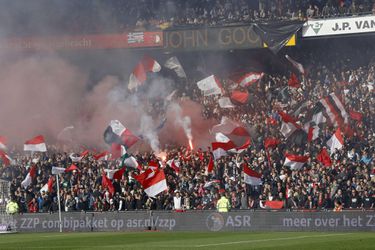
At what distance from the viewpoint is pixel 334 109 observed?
42.2 m

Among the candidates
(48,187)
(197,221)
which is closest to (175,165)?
(197,221)

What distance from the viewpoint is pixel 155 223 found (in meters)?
38.6

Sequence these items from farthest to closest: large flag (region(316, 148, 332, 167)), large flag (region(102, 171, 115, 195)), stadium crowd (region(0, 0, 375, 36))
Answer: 1. stadium crowd (region(0, 0, 375, 36))
2. large flag (region(102, 171, 115, 195))
3. large flag (region(316, 148, 332, 167))

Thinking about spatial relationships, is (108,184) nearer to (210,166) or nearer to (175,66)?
(210,166)

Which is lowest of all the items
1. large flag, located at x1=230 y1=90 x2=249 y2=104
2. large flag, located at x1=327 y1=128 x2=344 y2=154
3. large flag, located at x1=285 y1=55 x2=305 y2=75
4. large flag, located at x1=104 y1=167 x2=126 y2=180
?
large flag, located at x1=104 y1=167 x2=126 y2=180

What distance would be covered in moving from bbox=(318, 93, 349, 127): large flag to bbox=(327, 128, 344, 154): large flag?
233 cm

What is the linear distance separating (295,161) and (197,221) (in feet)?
15.6

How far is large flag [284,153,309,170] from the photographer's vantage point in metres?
39.1

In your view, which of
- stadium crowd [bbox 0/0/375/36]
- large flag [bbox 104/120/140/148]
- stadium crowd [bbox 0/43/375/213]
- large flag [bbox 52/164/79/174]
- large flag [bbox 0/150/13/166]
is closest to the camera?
stadium crowd [bbox 0/43/375/213]

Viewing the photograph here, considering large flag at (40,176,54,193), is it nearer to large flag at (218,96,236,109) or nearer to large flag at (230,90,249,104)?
large flag at (218,96,236,109)

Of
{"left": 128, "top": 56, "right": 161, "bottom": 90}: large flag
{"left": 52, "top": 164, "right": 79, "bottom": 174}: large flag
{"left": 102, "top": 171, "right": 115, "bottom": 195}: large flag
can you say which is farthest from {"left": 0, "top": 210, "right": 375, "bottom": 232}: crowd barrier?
{"left": 128, "top": 56, "right": 161, "bottom": 90}: large flag

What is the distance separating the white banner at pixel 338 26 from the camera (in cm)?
4703

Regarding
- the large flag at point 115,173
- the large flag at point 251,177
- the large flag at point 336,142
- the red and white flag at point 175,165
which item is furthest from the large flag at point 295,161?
the large flag at point 115,173

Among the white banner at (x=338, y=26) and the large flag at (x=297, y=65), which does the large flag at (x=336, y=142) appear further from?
the white banner at (x=338, y=26)
